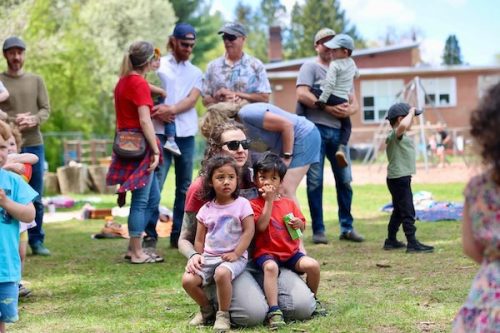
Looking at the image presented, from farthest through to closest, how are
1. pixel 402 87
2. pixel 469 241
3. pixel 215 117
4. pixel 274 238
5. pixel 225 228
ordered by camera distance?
pixel 402 87
pixel 215 117
pixel 274 238
pixel 225 228
pixel 469 241

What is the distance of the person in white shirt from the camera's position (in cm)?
855

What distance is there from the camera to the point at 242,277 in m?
5.21

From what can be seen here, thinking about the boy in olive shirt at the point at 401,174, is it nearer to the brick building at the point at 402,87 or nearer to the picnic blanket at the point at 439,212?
the picnic blanket at the point at 439,212

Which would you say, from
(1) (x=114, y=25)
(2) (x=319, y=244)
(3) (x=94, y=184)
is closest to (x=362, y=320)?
(2) (x=319, y=244)

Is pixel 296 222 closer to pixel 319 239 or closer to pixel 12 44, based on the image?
pixel 319 239

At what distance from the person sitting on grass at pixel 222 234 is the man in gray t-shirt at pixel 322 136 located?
383 cm

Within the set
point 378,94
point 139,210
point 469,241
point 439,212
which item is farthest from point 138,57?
point 378,94

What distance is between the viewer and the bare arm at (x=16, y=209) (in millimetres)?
4320

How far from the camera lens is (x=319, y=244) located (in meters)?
8.91

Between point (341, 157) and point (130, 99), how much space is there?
91.8 inches

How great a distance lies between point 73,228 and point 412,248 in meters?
5.24

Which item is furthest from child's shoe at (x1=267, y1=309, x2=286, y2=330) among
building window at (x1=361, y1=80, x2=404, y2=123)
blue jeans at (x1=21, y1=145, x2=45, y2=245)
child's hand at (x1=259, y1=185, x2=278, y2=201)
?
building window at (x1=361, y1=80, x2=404, y2=123)

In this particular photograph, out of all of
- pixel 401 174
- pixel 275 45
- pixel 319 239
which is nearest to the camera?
pixel 401 174

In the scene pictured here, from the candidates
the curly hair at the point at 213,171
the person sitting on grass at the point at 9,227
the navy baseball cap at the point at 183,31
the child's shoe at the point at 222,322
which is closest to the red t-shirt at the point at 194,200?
the curly hair at the point at 213,171
